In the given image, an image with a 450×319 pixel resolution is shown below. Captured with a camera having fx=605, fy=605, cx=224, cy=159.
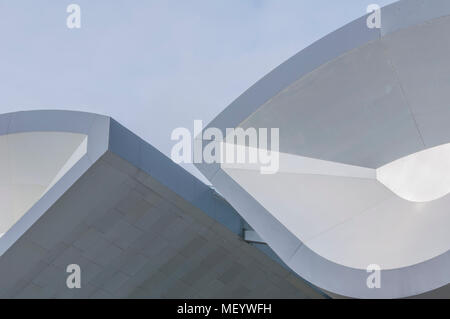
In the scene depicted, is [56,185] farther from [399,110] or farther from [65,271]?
[399,110]

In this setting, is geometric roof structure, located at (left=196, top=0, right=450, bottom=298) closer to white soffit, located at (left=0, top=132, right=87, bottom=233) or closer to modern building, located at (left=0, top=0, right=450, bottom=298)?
modern building, located at (left=0, top=0, right=450, bottom=298)

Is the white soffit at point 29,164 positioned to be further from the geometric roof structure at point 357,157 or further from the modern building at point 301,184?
the geometric roof structure at point 357,157

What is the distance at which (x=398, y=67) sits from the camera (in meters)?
11.2

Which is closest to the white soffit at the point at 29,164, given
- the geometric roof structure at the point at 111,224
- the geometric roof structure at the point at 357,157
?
the geometric roof structure at the point at 111,224

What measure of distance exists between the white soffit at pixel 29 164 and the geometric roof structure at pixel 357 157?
4347mm

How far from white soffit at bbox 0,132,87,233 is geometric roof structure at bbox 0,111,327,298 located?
28 millimetres

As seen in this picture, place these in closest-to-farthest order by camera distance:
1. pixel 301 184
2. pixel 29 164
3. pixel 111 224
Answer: pixel 301 184
pixel 111 224
pixel 29 164

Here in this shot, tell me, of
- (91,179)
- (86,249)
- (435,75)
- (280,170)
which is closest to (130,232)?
(86,249)

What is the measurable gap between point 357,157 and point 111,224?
578 cm

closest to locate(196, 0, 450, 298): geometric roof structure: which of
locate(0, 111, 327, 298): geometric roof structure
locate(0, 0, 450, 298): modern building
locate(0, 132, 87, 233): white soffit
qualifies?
locate(0, 0, 450, 298): modern building

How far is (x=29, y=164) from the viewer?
16.1 metres

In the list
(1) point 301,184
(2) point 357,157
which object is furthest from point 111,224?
(2) point 357,157

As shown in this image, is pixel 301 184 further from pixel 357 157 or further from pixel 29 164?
pixel 29 164

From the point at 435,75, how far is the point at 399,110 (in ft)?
3.39
